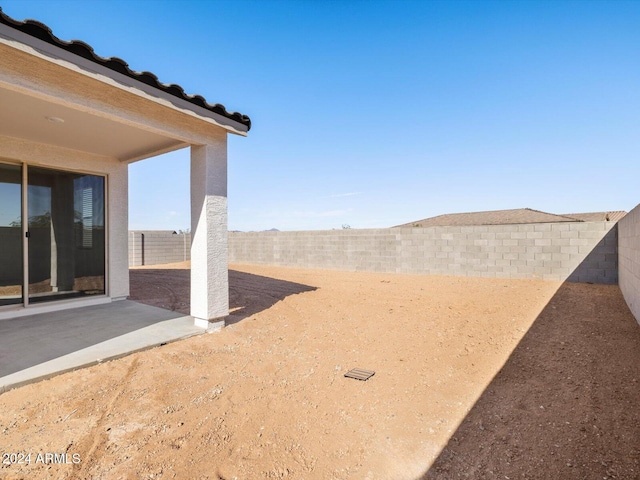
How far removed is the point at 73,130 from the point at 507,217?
79.6 ft

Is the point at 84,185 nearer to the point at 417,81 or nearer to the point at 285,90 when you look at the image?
the point at 285,90

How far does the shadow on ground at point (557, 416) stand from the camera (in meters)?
1.77

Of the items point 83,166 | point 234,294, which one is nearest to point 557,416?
point 234,294

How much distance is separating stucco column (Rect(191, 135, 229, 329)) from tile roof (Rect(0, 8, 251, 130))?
1.53 feet

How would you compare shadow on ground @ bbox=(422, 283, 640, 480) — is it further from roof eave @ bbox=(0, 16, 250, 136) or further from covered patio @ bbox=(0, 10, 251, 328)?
roof eave @ bbox=(0, 16, 250, 136)

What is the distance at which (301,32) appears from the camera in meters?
8.49

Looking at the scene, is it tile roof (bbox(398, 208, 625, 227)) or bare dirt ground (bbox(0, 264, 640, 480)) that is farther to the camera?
tile roof (bbox(398, 208, 625, 227))

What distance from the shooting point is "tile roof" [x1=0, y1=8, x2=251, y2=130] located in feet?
8.04

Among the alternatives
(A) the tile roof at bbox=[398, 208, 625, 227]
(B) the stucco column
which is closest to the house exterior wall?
(B) the stucco column

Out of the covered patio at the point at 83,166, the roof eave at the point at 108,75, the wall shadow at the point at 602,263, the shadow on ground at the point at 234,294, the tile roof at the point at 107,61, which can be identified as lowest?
the shadow on ground at the point at 234,294

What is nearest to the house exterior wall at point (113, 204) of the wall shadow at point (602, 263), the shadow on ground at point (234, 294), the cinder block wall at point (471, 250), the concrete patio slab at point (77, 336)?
the shadow on ground at point (234, 294)

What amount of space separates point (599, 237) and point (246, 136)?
28.4 feet

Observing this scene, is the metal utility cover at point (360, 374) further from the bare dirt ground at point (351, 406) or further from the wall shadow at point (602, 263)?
the wall shadow at point (602, 263)

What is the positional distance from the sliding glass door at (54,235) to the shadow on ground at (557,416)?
610 cm
